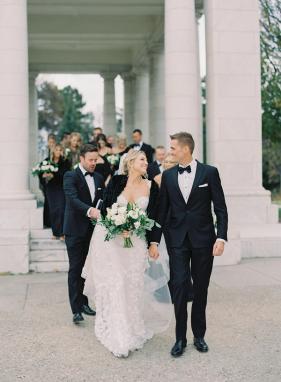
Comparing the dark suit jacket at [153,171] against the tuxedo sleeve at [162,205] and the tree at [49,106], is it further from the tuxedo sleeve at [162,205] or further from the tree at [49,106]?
the tree at [49,106]

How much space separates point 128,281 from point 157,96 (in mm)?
22043

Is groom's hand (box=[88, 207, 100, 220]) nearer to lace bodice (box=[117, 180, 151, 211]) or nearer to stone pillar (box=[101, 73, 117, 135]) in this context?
lace bodice (box=[117, 180, 151, 211])

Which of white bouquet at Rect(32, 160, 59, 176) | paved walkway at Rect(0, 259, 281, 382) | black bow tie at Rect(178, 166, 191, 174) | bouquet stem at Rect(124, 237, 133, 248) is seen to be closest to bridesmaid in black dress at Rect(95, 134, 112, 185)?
white bouquet at Rect(32, 160, 59, 176)

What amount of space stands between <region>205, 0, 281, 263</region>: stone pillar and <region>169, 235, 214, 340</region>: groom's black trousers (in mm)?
10409

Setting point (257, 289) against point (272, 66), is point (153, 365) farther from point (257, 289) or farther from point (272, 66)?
point (272, 66)

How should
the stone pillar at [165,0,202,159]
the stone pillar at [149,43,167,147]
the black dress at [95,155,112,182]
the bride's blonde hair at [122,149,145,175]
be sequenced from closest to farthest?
the bride's blonde hair at [122,149,145,175] → the black dress at [95,155,112,182] → the stone pillar at [165,0,202,159] → the stone pillar at [149,43,167,147]

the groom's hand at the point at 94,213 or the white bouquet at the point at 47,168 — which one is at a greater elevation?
the white bouquet at the point at 47,168

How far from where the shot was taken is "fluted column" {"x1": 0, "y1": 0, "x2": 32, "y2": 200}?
16.0 m

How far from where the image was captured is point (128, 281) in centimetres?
796

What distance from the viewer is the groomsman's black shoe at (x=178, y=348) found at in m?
7.29

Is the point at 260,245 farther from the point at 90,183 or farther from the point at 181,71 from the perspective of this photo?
the point at 90,183

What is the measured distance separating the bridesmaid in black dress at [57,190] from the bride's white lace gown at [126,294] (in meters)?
6.70

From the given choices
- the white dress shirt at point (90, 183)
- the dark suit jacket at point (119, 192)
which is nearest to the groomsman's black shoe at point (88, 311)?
the white dress shirt at point (90, 183)

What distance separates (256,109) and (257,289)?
8.22 meters
